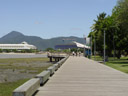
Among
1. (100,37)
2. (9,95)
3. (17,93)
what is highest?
(100,37)

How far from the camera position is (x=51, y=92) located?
1105cm

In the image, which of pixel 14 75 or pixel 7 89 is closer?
pixel 7 89

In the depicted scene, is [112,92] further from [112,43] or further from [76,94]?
[112,43]

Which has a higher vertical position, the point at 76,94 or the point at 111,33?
the point at 111,33

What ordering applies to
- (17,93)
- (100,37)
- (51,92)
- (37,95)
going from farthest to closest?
1. (100,37)
2. (51,92)
3. (37,95)
4. (17,93)

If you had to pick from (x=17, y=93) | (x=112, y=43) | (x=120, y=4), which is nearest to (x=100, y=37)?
(x=112, y=43)

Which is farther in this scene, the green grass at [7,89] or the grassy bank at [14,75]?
the grassy bank at [14,75]

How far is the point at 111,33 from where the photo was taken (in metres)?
62.4

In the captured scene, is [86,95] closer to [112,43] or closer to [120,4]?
[120,4]

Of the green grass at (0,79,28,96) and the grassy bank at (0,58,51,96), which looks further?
the grassy bank at (0,58,51,96)

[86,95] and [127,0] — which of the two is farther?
[127,0]

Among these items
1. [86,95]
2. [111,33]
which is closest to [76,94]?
[86,95]

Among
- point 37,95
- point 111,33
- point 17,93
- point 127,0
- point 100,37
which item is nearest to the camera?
point 17,93

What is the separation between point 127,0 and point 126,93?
34.4m
